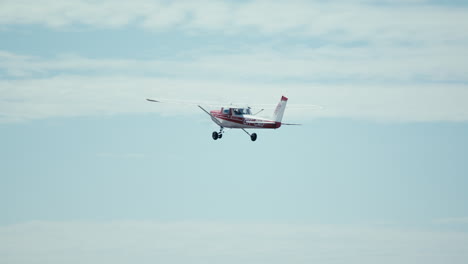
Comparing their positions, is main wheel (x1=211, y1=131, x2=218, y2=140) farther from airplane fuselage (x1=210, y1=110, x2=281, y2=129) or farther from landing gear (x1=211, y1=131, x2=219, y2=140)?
airplane fuselage (x1=210, y1=110, x2=281, y2=129)

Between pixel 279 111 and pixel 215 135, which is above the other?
pixel 279 111

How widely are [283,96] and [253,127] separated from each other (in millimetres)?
5199

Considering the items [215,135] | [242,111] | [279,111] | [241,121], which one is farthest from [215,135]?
[279,111]

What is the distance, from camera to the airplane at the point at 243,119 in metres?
101

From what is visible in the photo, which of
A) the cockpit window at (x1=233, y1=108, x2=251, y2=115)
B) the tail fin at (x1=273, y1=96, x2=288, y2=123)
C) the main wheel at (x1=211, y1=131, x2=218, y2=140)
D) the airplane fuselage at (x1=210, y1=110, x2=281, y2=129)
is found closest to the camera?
the tail fin at (x1=273, y1=96, x2=288, y2=123)

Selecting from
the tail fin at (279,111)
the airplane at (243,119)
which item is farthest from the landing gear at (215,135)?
the tail fin at (279,111)

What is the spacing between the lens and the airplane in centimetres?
10056

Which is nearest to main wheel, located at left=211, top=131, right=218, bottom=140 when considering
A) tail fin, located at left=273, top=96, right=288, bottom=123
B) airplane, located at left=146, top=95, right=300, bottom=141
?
airplane, located at left=146, top=95, right=300, bottom=141

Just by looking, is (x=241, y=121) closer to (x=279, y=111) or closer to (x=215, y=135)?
(x=215, y=135)

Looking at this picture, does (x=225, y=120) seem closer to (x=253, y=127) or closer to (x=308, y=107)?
(x=253, y=127)

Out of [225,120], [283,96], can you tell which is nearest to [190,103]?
[225,120]

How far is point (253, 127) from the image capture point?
336 ft

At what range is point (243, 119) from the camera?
104 m

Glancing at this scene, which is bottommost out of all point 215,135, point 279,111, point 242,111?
point 215,135
